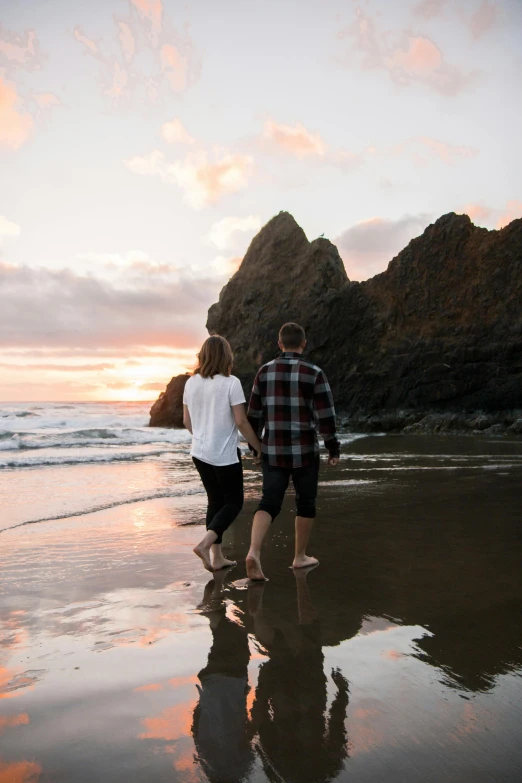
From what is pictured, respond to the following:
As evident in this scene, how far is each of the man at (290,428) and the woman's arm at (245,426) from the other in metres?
0.08

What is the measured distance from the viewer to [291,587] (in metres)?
3.86

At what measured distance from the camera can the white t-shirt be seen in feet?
14.1

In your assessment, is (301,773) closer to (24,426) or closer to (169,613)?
(169,613)

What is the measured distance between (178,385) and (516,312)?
1787cm

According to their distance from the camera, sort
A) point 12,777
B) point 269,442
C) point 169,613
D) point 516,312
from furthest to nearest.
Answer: point 516,312 < point 269,442 < point 169,613 < point 12,777

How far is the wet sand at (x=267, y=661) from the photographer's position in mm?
1911

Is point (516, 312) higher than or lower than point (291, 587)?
higher

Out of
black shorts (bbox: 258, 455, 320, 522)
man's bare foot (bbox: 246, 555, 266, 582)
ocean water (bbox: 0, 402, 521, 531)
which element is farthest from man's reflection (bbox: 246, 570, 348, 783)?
ocean water (bbox: 0, 402, 521, 531)

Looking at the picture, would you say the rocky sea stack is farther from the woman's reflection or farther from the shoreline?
the woman's reflection

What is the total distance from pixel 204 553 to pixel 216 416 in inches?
38.4

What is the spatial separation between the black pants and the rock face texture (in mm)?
28445

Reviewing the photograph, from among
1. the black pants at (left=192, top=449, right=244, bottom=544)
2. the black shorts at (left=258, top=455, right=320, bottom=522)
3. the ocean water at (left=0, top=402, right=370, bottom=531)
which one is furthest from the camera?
the ocean water at (left=0, top=402, right=370, bottom=531)

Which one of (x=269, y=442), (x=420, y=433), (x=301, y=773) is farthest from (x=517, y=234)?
(x=301, y=773)

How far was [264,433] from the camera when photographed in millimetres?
4219
